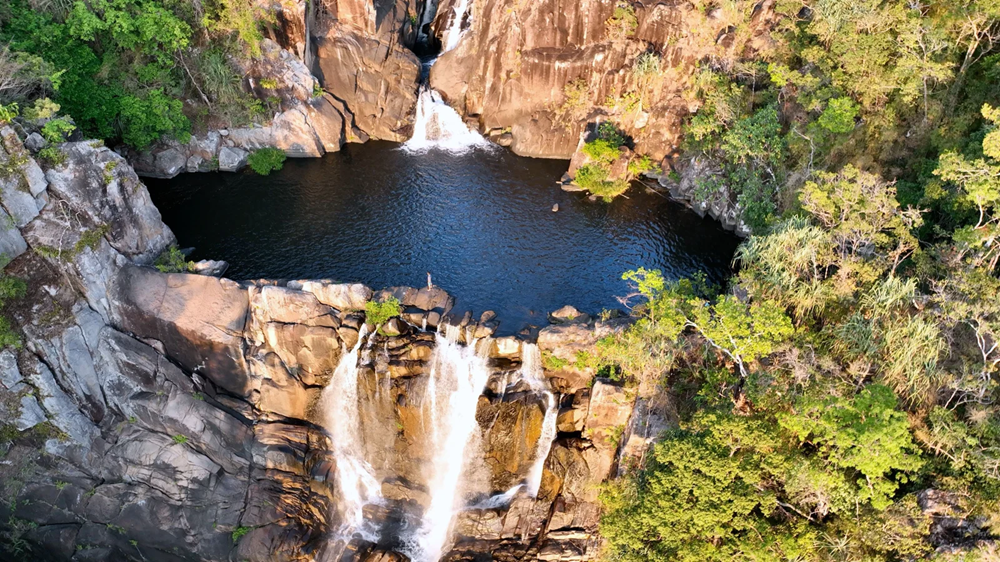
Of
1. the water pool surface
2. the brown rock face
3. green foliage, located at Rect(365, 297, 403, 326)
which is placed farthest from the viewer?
the brown rock face

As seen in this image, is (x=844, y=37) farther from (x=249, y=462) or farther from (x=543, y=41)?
(x=249, y=462)

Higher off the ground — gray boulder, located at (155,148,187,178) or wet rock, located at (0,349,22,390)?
gray boulder, located at (155,148,187,178)

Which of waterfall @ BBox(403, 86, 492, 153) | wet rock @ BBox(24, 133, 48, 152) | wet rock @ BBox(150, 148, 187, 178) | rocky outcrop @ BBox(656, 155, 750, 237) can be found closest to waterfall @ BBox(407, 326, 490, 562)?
wet rock @ BBox(24, 133, 48, 152)

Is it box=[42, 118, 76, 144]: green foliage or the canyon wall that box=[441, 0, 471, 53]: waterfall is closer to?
the canyon wall

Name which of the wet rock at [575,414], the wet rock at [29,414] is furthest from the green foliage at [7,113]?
the wet rock at [575,414]

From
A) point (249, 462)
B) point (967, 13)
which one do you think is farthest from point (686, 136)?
point (249, 462)

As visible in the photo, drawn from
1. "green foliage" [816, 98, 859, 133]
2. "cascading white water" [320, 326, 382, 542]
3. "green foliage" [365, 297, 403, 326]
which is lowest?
"cascading white water" [320, 326, 382, 542]

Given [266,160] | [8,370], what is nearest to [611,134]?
[266,160]
